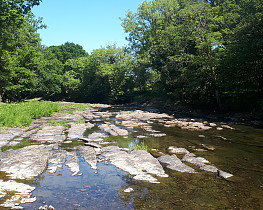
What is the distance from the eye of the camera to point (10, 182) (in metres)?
6.09

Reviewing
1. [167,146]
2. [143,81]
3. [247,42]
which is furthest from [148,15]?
[167,146]

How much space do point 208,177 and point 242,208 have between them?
1919 mm

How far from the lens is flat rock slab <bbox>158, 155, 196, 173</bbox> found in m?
7.81

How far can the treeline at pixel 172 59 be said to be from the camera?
24.5 meters

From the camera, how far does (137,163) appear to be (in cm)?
827

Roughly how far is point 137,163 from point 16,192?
4.07 metres

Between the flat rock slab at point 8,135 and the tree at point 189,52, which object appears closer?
the flat rock slab at point 8,135

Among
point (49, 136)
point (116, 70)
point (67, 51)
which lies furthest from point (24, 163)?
point (67, 51)

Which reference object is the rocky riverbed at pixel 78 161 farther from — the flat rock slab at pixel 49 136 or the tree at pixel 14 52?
the tree at pixel 14 52

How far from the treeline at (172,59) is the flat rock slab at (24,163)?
63.0 feet

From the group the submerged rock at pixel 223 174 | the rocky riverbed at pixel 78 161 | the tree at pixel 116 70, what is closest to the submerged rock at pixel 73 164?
the rocky riverbed at pixel 78 161

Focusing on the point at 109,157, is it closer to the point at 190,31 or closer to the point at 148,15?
the point at 190,31

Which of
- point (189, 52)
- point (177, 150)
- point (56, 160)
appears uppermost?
point (189, 52)

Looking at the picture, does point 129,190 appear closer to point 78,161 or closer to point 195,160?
point 78,161
